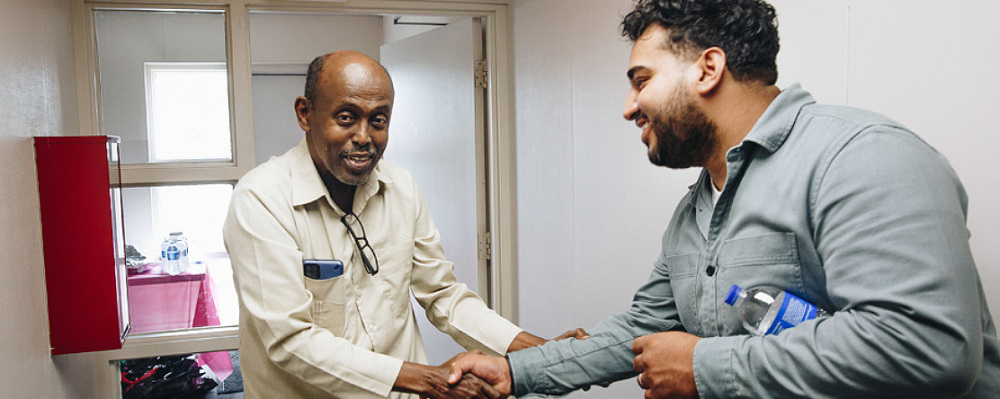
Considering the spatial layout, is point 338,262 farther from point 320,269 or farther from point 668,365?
point 668,365

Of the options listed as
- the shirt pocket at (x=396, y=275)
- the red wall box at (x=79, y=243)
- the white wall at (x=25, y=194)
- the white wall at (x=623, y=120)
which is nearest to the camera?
the white wall at (x=623, y=120)

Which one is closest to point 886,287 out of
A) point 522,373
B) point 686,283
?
point 686,283

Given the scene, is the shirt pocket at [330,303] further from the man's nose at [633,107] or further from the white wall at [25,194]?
the man's nose at [633,107]

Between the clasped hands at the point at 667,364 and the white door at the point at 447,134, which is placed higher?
the white door at the point at 447,134

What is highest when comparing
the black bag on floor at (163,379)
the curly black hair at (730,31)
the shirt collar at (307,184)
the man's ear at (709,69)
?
the curly black hair at (730,31)

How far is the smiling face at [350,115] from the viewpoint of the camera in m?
1.62

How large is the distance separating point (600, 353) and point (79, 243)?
5.27ft

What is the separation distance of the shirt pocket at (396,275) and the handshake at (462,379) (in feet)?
0.66

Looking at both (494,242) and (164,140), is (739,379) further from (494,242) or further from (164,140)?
(164,140)

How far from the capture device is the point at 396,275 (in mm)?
1753

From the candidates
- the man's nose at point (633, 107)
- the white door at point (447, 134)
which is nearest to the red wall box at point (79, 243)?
the white door at point (447, 134)

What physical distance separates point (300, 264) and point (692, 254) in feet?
2.95

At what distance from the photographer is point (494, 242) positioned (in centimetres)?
309

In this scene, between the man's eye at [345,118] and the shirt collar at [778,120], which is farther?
the man's eye at [345,118]
